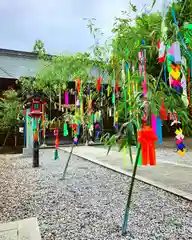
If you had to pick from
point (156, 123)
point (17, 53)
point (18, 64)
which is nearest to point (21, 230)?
point (156, 123)

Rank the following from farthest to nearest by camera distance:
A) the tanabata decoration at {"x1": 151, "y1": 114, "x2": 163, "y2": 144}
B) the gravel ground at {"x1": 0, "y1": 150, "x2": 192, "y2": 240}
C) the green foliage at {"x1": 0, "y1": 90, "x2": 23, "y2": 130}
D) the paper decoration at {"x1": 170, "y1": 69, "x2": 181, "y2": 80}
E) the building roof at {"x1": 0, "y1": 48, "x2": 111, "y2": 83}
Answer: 1. the building roof at {"x1": 0, "y1": 48, "x2": 111, "y2": 83}
2. the green foliage at {"x1": 0, "y1": 90, "x2": 23, "y2": 130}
3. the gravel ground at {"x1": 0, "y1": 150, "x2": 192, "y2": 240}
4. the tanabata decoration at {"x1": 151, "y1": 114, "x2": 163, "y2": 144}
5. the paper decoration at {"x1": 170, "y1": 69, "x2": 181, "y2": 80}

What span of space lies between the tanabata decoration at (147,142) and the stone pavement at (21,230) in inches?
38.1

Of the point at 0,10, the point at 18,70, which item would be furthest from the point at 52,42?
the point at 0,10

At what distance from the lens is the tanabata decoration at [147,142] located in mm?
1217

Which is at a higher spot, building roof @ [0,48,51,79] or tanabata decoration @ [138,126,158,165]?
building roof @ [0,48,51,79]

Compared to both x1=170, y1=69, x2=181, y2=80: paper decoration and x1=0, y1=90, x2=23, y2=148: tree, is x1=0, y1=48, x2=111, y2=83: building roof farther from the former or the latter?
x1=170, y1=69, x2=181, y2=80: paper decoration

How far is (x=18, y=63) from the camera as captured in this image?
843 centimetres

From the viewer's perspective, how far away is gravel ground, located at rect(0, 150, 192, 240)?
1.51 metres

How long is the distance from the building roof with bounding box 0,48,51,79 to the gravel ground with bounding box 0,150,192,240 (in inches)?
227

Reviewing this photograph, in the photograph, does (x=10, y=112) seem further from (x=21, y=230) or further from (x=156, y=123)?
(x=156, y=123)

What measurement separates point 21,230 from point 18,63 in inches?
319

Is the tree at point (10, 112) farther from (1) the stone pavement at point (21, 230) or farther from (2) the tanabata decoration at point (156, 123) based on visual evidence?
(2) the tanabata decoration at point (156, 123)

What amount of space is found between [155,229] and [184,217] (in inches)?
15.0

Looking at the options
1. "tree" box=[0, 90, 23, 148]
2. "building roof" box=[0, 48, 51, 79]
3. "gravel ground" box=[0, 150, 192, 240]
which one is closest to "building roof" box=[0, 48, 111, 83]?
"building roof" box=[0, 48, 51, 79]
